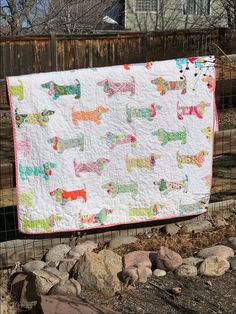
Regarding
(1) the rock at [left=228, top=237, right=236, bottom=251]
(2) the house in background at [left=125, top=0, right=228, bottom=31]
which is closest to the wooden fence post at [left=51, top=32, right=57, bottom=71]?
(1) the rock at [left=228, top=237, right=236, bottom=251]

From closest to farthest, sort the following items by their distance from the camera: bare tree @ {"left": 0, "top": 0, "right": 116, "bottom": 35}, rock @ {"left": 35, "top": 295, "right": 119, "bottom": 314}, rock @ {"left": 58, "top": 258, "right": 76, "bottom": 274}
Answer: rock @ {"left": 35, "top": 295, "right": 119, "bottom": 314} → rock @ {"left": 58, "top": 258, "right": 76, "bottom": 274} → bare tree @ {"left": 0, "top": 0, "right": 116, "bottom": 35}

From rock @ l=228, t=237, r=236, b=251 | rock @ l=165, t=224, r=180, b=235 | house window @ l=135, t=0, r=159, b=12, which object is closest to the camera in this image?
rock @ l=228, t=237, r=236, b=251

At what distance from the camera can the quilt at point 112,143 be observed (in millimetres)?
4082

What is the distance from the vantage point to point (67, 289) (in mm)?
3506

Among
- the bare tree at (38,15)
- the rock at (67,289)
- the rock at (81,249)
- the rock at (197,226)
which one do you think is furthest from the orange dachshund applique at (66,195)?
the bare tree at (38,15)

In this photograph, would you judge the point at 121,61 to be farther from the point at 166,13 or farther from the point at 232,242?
the point at 166,13

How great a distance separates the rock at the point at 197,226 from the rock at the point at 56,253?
1093 mm

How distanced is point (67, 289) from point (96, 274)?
0.25 metres

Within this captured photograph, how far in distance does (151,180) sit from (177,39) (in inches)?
271

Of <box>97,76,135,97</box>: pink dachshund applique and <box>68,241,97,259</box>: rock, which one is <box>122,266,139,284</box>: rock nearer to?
<box>68,241,97,259</box>: rock

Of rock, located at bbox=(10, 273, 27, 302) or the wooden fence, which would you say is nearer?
rock, located at bbox=(10, 273, 27, 302)

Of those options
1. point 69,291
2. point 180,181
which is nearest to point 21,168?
point 69,291

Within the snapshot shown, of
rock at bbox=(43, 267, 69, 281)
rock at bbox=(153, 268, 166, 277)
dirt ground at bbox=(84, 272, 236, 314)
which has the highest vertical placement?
rock at bbox=(43, 267, 69, 281)

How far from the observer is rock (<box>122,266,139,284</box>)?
380cm
